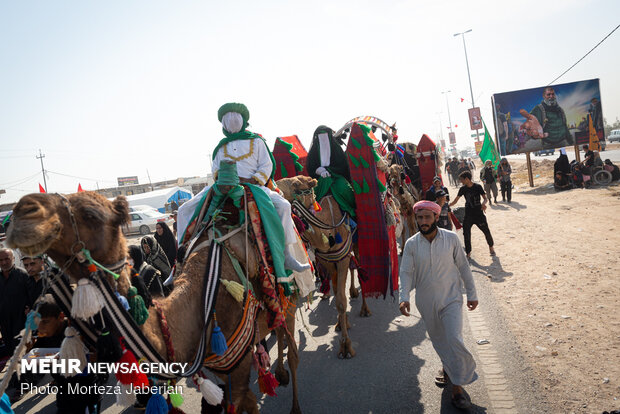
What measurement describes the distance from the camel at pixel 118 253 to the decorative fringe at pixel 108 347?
163 millimetres

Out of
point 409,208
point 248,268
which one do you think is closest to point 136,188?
point 409,208

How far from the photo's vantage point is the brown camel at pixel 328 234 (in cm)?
496

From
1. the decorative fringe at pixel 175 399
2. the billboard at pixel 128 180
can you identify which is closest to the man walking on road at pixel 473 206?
the decorative fringe at pixel 175 399

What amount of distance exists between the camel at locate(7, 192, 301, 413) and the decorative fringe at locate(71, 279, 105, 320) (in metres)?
0.10

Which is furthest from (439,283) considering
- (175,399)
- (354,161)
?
(175,399)

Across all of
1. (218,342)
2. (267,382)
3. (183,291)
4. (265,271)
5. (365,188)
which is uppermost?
(365,188)

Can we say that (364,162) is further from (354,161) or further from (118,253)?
(118,253)

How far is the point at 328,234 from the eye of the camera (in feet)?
18.0

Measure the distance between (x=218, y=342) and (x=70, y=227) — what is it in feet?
4.28

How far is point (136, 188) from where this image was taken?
236 ft

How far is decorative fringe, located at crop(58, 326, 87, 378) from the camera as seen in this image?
2113 millimetres

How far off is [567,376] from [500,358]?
2.37 feet

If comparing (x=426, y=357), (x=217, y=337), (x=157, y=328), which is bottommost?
(x=426, y=357)

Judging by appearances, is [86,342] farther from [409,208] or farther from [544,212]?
[544,212]
